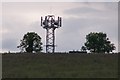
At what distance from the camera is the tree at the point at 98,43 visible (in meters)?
111

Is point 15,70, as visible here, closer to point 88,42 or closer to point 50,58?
point 50,58

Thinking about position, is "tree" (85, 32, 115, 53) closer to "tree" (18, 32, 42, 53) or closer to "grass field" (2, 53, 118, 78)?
"tree" (18, 32, 42, 53)

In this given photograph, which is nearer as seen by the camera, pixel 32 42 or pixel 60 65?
pixel 60 65

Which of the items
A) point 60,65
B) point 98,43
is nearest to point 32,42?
point 98,43

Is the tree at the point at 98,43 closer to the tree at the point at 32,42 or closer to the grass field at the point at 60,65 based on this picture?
the tree at the point at 32,42

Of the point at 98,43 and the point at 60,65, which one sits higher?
the point at 98,43

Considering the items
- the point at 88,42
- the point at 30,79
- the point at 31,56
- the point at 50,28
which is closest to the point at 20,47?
the point at 88,42

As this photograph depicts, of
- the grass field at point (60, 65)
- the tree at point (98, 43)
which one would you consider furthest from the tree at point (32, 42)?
the grass field at point (60, 65)

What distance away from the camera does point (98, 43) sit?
4528 inches

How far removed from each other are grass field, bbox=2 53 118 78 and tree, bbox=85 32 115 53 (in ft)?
191

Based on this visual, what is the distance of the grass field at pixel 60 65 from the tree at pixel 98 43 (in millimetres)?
58098

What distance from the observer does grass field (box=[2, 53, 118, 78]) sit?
128 ft

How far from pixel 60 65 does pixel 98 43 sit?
234 feet

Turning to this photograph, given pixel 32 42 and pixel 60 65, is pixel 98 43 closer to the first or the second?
pixel 32 42
